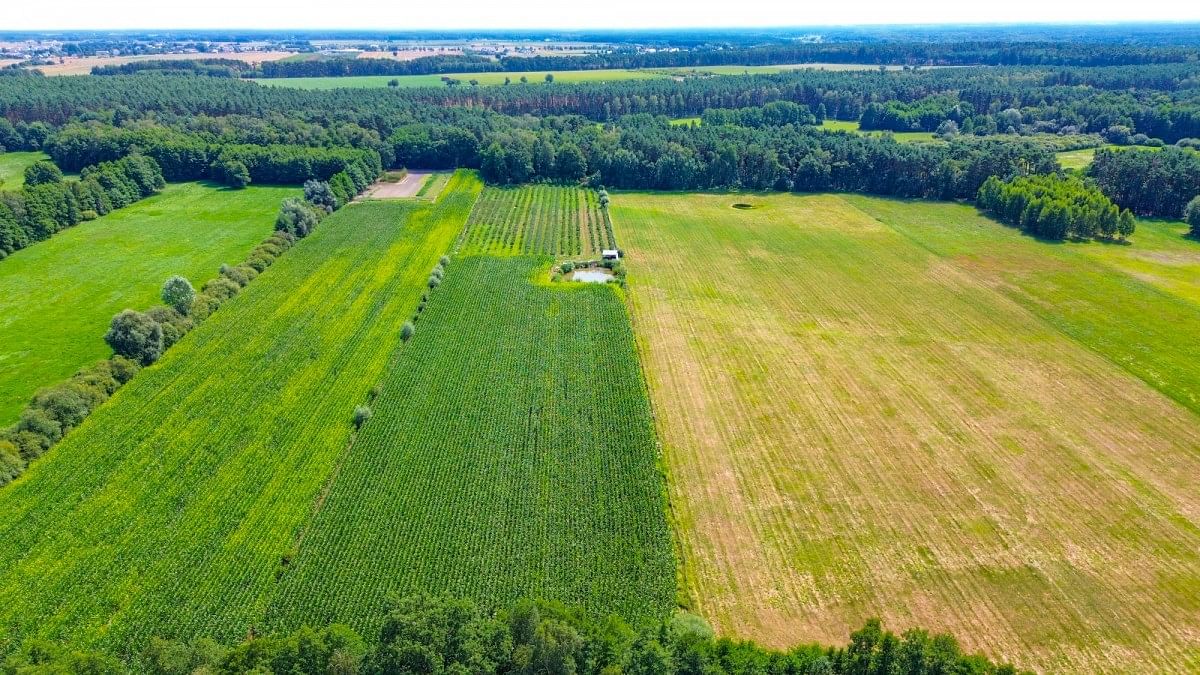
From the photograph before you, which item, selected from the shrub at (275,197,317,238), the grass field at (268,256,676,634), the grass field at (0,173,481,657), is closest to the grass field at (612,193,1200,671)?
the grass field at (268,256,676,634)

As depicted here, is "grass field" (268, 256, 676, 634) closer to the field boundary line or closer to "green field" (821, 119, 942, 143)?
the field boundary line

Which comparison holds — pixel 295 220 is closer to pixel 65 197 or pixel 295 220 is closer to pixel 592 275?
pixel 65 197

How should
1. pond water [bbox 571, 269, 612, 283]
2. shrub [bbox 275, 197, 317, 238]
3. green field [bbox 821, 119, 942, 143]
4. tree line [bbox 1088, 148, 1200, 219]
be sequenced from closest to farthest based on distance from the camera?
1. pond water [bbox 571, 269, 612, 283]
2. shrub [bbox 275, 197, 317, 238]
3. tree line [bbox 1088, 148, 1200, 219]
4. green field [bbox 821, 119, 942, 143]

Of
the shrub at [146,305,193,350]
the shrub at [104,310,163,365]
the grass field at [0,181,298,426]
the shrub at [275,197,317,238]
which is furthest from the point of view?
the shrub at [275,197,317,238]

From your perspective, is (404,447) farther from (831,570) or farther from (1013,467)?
(1013,467)

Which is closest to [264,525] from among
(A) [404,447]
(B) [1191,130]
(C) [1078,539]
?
(A) [404,447]

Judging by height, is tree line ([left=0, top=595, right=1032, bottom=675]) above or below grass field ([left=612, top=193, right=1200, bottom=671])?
above

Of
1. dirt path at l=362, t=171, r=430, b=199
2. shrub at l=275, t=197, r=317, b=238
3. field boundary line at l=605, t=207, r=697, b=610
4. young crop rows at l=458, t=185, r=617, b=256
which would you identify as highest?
shrub at l=275, t=197, r=317, b=238

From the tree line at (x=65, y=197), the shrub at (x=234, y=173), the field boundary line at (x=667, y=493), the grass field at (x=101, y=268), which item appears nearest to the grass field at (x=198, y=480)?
the grass field at (x=101, y=268)
